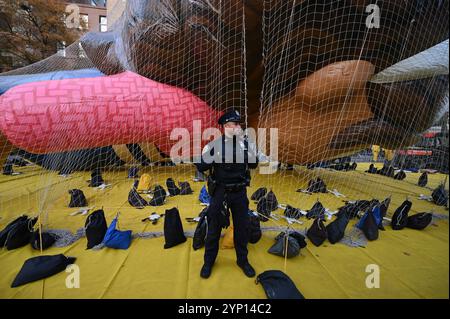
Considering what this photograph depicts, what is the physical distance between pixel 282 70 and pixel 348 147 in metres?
1.62

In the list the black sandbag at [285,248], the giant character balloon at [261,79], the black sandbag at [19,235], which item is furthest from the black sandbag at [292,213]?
the black sandbag at [19,235]

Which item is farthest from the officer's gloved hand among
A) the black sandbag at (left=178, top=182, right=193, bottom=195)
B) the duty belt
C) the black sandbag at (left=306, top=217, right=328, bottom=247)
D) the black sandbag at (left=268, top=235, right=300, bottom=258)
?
the black sandbag at (left=178, top=182, right=193, bottom=195)

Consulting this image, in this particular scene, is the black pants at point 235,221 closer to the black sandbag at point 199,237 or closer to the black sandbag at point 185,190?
the black sandbag at point 199,237

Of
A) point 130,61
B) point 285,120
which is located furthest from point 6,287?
point 285,120

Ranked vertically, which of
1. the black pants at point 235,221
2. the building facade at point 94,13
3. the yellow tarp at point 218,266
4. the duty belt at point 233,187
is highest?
the building facade at point 94,13

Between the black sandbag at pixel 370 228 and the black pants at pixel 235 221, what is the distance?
1.42m

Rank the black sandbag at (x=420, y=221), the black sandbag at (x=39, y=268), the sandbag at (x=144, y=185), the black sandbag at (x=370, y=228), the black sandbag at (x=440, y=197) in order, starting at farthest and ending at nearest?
1. the sandbag at (x=144, y=185)
2. the black sandbag at (x=440, y=197)
3. the black sandbag at (x=420, y=221)
4. the black sandbag at (x=370, y=228)
5. the black sandbag at (x=39, y=268)

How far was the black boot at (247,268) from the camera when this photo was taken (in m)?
1.74

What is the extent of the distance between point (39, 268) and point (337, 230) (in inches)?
102

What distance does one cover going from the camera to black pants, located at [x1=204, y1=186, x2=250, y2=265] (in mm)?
1780

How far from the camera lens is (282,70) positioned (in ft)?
9.81

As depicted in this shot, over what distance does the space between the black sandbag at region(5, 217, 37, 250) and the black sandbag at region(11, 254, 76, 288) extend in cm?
53

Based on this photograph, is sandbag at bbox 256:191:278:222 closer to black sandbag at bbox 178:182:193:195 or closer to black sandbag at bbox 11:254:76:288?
black sandbag at bbox 178:182:193:195

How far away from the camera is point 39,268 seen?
1698 mm
